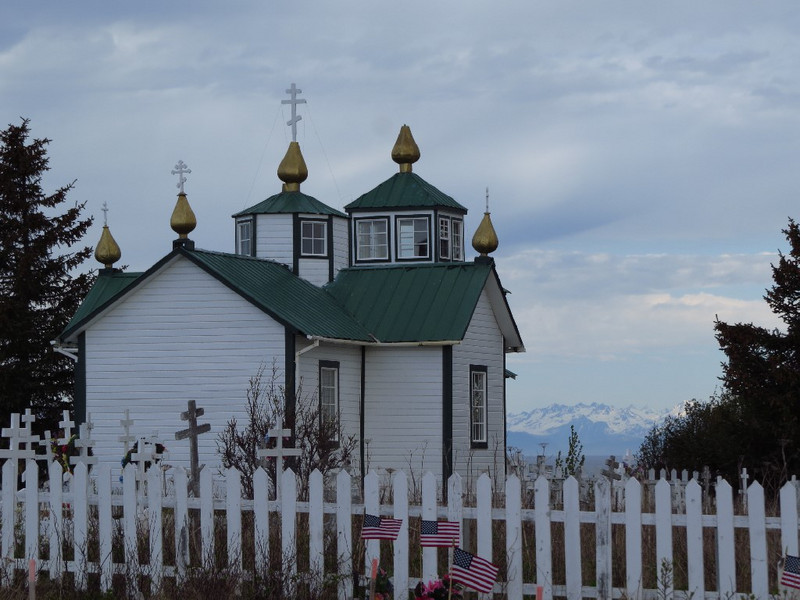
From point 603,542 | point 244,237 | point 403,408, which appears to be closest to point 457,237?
point 244,237

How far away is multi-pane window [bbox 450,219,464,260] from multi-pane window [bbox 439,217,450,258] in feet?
0.65

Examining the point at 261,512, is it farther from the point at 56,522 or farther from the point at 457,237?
the point at 457,237

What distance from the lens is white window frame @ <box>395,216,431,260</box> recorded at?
A: 99.6 ft

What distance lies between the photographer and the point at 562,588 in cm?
1183

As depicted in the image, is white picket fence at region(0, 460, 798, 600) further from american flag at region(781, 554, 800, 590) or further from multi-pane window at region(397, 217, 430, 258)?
multi-pane window at region(397, 217, 430, 258)

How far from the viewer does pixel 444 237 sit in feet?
101

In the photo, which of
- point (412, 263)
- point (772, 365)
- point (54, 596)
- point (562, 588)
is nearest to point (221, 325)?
point (412, 263)

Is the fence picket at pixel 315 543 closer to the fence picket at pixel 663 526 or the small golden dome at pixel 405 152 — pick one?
the fence picket at pixel 663 526

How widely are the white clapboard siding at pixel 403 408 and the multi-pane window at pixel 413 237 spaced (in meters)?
3.49

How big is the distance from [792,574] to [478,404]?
18298mm

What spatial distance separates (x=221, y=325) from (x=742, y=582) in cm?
1505

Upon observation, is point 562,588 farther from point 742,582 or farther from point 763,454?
point 763,454

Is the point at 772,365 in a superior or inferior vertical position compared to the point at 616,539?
superior

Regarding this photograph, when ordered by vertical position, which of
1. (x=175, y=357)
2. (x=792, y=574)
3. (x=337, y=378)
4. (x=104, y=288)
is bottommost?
(x=792, y=574)
